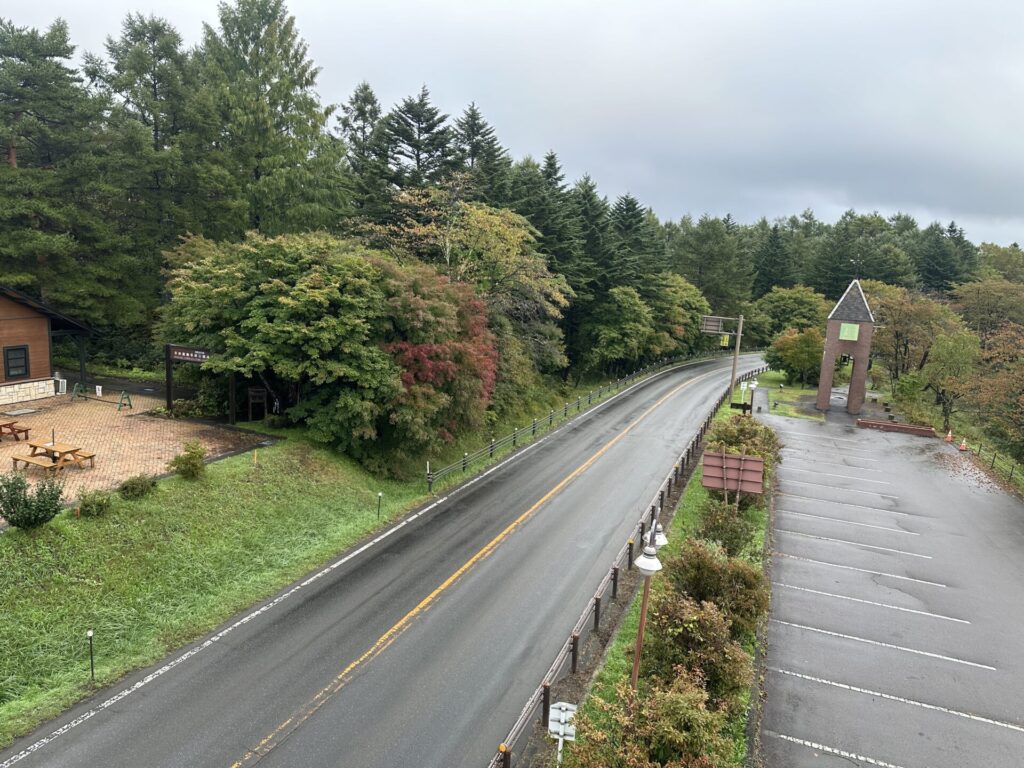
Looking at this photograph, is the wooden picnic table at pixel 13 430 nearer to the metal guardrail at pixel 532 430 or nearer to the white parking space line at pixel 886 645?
the metal guardrail at pixel 532 430

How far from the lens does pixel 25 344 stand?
2577 cm

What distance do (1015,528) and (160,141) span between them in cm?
4551

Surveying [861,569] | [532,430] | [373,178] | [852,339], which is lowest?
[861,569]

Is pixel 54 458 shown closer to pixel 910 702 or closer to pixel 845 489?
pixel 910 702

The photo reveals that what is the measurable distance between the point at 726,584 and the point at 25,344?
29309 millimetres

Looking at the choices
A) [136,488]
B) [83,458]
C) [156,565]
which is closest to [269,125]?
[83,458]

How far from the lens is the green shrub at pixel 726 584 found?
12742 mm

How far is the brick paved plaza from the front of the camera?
17.4 meters

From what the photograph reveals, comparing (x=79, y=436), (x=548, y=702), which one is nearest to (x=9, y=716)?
(x=548, y=702)

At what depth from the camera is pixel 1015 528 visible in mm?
21547

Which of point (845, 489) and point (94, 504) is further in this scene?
point (845, 489)

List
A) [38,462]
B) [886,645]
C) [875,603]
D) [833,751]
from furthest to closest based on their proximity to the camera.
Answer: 1. [38,462]
2. [875,603]
3. [886,645]
4. [833,751]

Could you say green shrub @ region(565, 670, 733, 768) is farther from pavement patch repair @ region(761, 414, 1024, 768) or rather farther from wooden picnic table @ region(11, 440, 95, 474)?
wooden picnic table @ region(11, 440, 95, 474)

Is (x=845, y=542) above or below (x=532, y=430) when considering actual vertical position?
below
